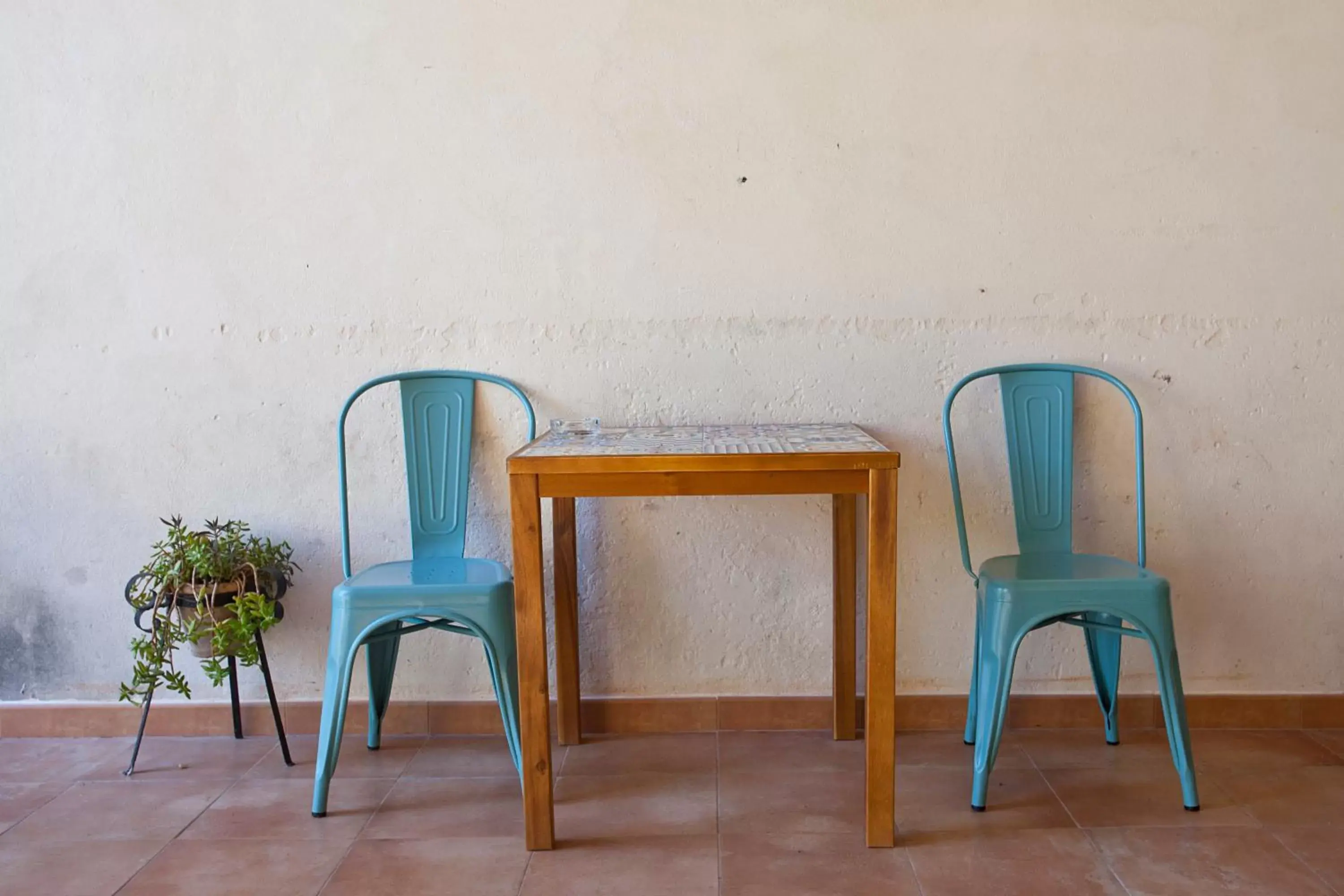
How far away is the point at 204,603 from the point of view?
2611 mm

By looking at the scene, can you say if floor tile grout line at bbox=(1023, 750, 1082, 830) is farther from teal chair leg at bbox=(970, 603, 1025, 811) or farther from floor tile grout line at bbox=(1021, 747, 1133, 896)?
teal chair leg at bbox=(970, 603, 1025, 811)

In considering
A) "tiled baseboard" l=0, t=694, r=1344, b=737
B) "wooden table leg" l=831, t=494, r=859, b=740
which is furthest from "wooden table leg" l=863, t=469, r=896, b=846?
"tiled baseboard" l=0, t=694, r=1344, b=737

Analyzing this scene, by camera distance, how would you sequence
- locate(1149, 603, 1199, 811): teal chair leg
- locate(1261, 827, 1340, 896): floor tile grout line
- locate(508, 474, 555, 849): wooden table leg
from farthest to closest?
locate(1149, 603, 1199, 811): teal chair leg
locate(508, 474, 555, 849): wooden table leg
locate(1261, 827, 1340, 896): floor tile grout line

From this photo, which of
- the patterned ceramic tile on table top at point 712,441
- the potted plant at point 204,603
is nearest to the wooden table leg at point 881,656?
the patterned ceramic tile on table top at point 712,441

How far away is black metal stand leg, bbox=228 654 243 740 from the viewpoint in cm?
276

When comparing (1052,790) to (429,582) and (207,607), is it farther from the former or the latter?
(207,607)

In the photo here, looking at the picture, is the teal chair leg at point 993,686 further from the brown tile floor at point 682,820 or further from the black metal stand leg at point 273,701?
the black metal stand leg at point 273,701

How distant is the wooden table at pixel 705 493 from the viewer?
7.03 ft

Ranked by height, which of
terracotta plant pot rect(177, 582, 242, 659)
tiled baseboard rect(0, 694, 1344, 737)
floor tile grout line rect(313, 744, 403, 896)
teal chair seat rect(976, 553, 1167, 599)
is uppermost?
teal chair seat rect(976, 553, 1167, 599)

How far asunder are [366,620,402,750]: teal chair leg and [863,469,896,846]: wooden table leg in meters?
1.25

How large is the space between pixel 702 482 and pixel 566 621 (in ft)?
2.69

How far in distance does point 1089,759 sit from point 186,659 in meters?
2.35

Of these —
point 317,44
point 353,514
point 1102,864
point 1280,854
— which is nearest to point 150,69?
point 317,44

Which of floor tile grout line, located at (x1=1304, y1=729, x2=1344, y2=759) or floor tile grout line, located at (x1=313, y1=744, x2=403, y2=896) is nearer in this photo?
floor tile grout line, located at (x1=313, y1=744, x2=403, y2=896)
